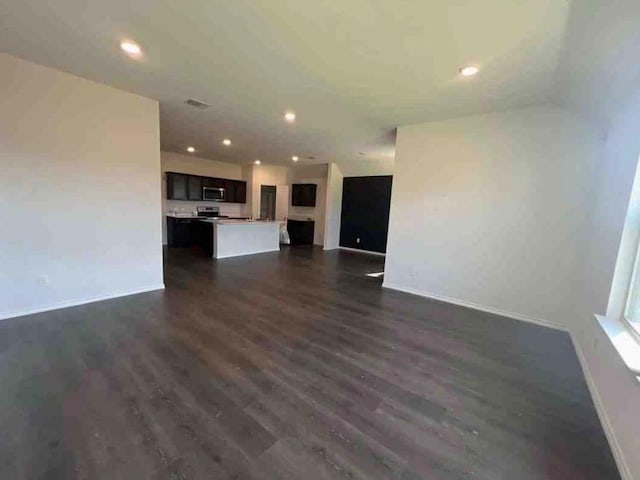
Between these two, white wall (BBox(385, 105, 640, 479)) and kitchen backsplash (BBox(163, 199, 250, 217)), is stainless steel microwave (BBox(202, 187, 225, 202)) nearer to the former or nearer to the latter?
kitchen backsplash (BBox(163, 199, 250, 217))

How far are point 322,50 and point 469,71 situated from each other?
4.61 feet

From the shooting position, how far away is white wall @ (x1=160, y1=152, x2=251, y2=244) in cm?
766

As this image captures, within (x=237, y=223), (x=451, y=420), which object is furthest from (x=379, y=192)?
(x=451, y=420)

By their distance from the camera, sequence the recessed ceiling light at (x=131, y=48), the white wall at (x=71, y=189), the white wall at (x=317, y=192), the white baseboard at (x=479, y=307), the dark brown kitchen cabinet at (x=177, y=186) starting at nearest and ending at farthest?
the recessed ceiling light at (x=131, y=48), the white wall at (x=71, y=189), the white baseboard at (x=479, y=307), the dark brown kitchen cabinet at (x=177, y=186), the white wall at (x=317, y=192)

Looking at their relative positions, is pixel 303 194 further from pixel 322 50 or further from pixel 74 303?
pixel 322 50

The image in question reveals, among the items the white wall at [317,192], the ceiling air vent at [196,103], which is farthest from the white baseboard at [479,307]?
the white wall at [317,192]

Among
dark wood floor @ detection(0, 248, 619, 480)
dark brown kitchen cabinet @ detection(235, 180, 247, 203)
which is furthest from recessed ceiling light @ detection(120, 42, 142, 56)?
dark brown kitchen cabinet @ detection(235, 180, 247, 203)

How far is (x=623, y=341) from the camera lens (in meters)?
1.78

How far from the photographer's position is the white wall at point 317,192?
898cm

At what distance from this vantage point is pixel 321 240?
362 inches

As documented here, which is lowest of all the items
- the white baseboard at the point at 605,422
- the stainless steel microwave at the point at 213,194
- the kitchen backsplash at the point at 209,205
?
the white baseboard at the point at 605,422

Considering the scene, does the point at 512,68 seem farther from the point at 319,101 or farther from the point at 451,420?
the point at 451,420

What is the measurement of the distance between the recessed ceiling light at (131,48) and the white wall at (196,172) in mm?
5546

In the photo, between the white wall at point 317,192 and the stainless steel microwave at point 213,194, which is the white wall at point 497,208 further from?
the stainless steel microwave at point 213,194
